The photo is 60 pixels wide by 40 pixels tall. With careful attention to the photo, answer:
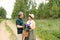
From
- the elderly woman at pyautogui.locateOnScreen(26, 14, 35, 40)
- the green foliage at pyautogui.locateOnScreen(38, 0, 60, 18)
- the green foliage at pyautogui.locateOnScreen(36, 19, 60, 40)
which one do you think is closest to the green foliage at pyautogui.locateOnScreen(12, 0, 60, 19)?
the green foliage at pyautogui.locateOnScreen(38, 0, 60, 18)

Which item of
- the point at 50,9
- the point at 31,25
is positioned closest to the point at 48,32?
the point at 31,25

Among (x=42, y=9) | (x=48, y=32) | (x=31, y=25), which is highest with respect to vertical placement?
(x=31, y=25)

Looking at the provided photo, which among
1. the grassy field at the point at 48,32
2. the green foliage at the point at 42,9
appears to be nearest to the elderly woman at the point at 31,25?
the grassy field at the point at 48,32

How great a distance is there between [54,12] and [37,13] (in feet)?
21.2

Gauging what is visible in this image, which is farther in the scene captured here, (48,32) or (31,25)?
(48,32)

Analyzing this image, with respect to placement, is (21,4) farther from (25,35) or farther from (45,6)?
(25,35)

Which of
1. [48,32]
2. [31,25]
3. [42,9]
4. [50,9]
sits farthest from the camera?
[42,9]

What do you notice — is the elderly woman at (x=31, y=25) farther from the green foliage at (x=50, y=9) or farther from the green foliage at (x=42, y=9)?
the green foliage at (x=50, y=9)

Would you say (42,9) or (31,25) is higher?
(31,25)

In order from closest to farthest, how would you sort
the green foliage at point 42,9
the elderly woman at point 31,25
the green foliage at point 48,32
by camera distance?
1. the elderly woman at point 31,25
2. the green foliage at point 48,32
3. the green foliage at point 42,9

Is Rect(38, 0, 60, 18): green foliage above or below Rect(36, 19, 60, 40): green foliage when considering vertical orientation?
below

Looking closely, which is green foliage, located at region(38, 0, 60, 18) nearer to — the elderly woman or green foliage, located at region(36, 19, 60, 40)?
green foliage, located at region(36, 19, 60, 40)

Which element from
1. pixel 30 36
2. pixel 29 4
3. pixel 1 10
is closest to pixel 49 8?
pixel 29 4

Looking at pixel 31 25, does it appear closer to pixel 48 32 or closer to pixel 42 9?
pixel 48 32
